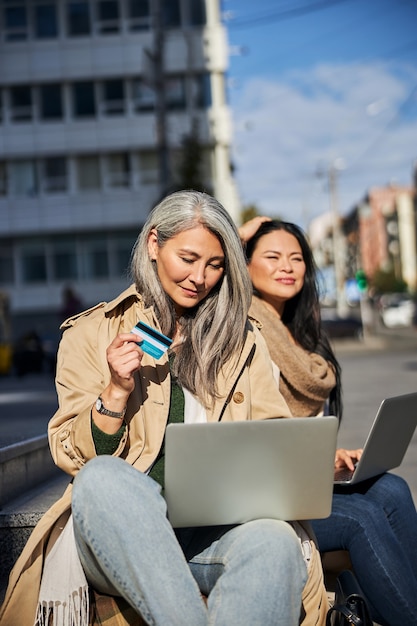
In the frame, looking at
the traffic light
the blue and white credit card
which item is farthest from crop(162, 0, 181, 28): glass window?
the blue and white credit card

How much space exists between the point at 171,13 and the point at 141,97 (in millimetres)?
3922

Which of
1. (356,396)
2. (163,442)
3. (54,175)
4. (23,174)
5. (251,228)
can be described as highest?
(23,174)

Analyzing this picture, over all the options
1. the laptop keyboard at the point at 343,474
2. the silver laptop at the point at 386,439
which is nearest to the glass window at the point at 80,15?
the laptop keyboard at the point at 343,474

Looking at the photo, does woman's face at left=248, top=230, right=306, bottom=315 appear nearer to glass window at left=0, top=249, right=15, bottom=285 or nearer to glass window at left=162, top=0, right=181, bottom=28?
glass window at left=0, top=249, right=15, bottom=285

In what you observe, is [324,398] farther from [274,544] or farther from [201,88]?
[201,88]

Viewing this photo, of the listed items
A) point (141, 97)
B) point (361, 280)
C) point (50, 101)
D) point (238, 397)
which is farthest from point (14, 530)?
point (50, 101)

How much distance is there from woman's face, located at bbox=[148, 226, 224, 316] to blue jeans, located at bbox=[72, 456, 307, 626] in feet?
2.43

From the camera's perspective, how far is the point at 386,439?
11.8 feet

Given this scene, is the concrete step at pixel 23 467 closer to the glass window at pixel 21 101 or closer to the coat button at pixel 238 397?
the coat button at pixel 238 397

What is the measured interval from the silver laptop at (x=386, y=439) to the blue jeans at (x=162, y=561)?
770 mm

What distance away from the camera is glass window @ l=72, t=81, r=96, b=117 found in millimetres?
45188

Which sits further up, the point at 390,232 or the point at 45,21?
the point at 45,21

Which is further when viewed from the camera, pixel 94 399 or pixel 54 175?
pixel 54 175

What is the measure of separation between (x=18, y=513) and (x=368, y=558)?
1.33 meters
